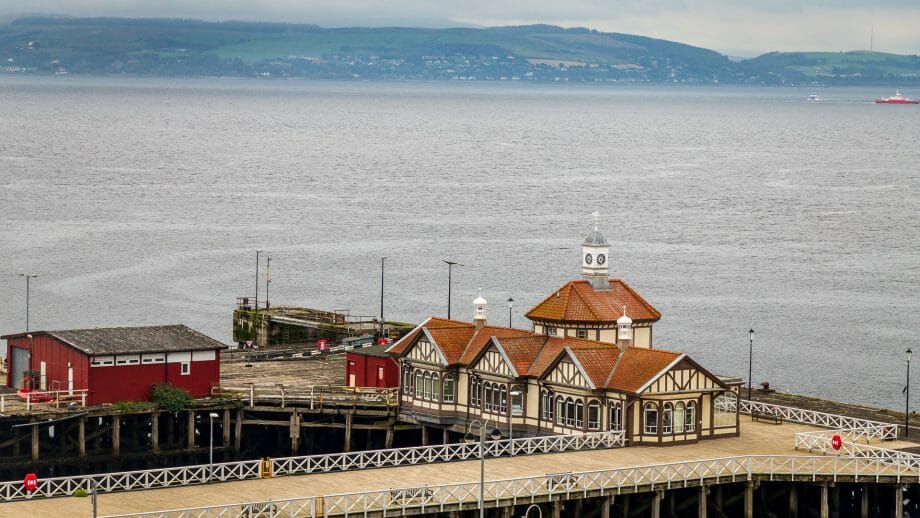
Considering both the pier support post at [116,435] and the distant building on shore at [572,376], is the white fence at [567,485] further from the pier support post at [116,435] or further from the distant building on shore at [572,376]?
the pier support post at [116,435]

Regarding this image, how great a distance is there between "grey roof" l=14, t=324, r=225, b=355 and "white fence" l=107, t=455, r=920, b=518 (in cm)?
2281

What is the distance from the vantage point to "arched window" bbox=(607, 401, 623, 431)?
78625 millimetres

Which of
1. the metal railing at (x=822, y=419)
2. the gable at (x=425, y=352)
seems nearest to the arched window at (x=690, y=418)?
the metal railing at (x=822, y=419)

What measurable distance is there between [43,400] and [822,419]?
3231cm

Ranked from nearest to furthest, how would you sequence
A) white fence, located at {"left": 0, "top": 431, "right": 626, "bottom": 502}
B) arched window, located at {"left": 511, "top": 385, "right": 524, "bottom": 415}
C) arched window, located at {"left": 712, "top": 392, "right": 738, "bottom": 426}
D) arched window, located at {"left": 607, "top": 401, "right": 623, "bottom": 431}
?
white fence, located at {"left": 0, "top": 431, "right": 626, "bottom": 502}
arched window, located at {"left": 607, "top": 401, "right": 623, "bottom": 431}
arched window, located at {"left": 712, "top": 392, "right": 738, "bottom": 426}
arched window, located at {"left": 511, "top": 385, "right": 524, "bottom": 415}

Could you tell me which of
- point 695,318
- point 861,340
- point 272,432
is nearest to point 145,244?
point 695,318

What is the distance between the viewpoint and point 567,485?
224ft

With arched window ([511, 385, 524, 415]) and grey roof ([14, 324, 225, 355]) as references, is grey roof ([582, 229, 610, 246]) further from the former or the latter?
grey roof ([14, 324, 225, 355])

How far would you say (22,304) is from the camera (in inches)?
5605

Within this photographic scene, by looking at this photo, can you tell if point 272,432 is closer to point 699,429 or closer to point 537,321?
point 537,321

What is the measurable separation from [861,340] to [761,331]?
7.04m

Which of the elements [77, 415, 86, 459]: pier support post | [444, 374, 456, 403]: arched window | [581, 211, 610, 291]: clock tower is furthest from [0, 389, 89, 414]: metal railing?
[581, 211, 610, 291]: clock tower

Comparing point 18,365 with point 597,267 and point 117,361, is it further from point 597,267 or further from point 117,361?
point 597,267

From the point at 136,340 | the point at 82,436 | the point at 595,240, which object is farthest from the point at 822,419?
the point at 82,436
